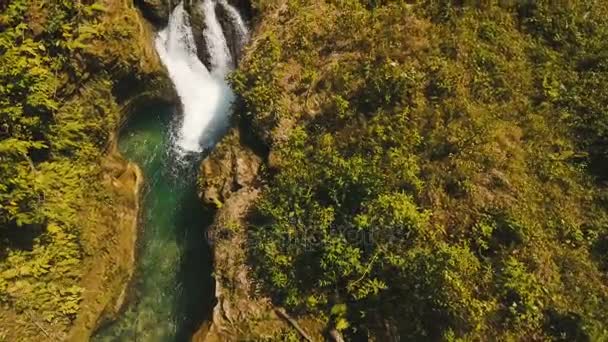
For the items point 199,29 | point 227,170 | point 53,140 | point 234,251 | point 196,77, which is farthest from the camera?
point 196,77

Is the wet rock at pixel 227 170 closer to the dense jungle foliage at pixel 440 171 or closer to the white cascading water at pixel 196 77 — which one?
the dense jungle foliage at pixel 440 171

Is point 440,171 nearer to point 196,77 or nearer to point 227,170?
point 227,170

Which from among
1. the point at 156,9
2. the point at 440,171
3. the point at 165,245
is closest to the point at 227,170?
the point at 165,245

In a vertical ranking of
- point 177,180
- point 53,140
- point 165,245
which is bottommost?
point 165,245

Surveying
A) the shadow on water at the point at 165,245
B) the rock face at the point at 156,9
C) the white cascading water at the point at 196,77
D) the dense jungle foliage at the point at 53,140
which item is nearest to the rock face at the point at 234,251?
the shadow on water at the point at 165,245

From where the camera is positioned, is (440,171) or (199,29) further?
(199,29)

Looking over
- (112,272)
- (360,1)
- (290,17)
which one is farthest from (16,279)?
(360,1)
